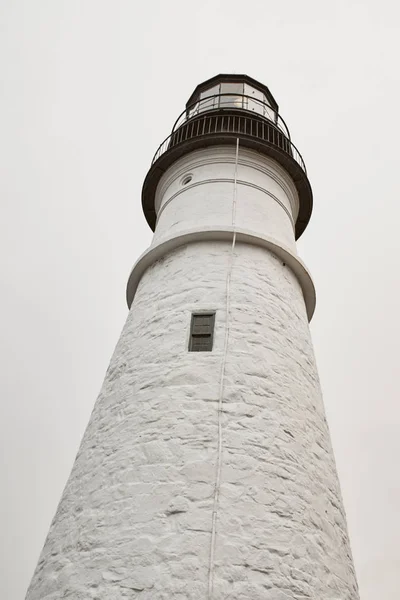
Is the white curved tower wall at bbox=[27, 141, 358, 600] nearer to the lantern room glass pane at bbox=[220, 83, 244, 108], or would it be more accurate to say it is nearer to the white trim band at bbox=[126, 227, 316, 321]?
the white trim band at bbox=[126, 227, 316, 321]

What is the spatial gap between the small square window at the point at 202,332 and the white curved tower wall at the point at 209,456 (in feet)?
0.34

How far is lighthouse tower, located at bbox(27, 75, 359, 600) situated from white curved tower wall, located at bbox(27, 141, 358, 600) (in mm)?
17

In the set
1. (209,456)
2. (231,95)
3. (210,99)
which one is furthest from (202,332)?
(210,99)

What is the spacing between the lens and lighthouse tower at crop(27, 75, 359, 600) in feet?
15.3

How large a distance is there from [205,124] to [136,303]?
17.2 ft

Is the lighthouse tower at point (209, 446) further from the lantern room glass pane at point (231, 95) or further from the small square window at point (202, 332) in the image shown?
the lantern room glass pane at point (231, 95)

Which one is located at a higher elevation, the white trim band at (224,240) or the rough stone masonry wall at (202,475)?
the white trim band at (224,240)

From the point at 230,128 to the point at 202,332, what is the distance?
6.18 m

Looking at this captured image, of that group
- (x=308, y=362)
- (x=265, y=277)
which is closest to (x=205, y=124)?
(x=265, y=277)

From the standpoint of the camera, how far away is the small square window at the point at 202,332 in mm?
6562

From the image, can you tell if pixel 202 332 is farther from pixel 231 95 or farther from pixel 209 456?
pixel 231 95

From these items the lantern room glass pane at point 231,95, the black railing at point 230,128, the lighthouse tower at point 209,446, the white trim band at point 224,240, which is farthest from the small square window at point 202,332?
the lantern room glass pane at point 231,95

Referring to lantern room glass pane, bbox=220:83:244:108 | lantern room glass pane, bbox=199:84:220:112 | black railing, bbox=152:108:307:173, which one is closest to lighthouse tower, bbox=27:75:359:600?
black railing, bbox=152:108:307:173

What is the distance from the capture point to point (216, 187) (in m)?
9.59
